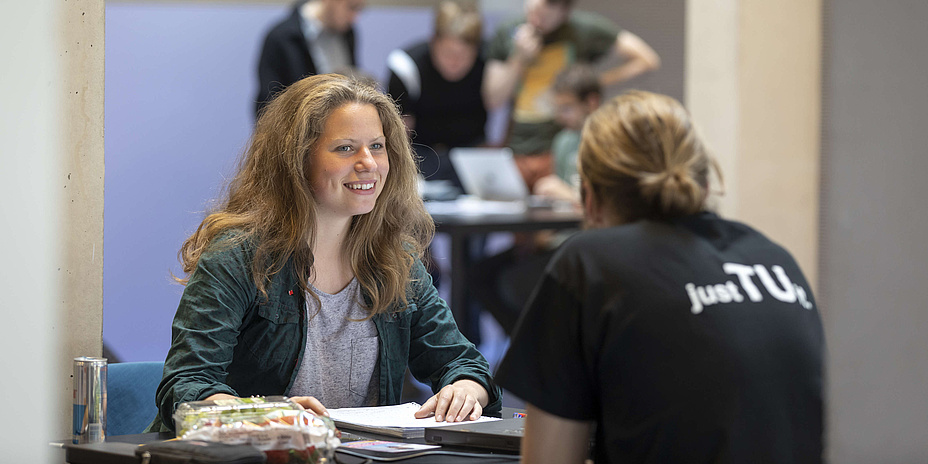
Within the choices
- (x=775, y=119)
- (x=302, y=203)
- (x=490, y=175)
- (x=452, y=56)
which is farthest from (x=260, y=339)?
(x=452, y=56)

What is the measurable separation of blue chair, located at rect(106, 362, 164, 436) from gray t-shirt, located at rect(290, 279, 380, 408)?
1.11 feet

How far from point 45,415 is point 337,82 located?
0.86 metres

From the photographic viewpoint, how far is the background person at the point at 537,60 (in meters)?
5.47

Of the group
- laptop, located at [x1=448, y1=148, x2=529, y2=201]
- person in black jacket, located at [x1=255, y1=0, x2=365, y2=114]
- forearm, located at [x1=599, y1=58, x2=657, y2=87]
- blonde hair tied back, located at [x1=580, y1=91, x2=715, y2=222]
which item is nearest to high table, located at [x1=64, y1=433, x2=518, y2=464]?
blonde hair tied back, located at [x1=580, y1=91, x2=715, y2=222]

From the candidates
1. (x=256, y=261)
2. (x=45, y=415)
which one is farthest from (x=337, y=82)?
(x=45, y=415)

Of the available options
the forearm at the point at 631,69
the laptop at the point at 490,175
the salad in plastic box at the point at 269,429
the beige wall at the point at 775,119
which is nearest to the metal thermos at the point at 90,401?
the salad in plastic box at the point at 269,429

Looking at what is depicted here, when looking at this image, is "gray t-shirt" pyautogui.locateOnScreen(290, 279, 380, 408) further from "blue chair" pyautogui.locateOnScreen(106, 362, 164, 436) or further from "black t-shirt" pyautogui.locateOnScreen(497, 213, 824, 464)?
"black t-shirt" pyautogui.locateOnScreen(497, 213, 824, 464)

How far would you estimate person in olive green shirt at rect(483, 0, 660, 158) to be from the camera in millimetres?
5465

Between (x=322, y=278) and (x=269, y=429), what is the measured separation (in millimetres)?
673

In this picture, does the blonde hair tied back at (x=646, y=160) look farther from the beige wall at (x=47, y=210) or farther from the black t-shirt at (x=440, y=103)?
the black t-shirt at (x=440, y=103)

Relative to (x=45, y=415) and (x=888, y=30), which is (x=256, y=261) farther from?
(x=888, y=30)

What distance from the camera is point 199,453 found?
4.11 ft

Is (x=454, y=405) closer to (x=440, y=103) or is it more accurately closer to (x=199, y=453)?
(x=199, y=453)

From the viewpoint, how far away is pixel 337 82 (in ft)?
6.60
